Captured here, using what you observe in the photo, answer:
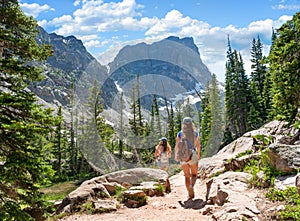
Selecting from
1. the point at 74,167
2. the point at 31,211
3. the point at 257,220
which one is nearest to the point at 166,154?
the point at 31,211

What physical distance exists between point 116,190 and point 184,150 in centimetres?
286

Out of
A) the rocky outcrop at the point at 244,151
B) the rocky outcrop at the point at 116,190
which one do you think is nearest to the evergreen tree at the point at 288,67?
the rocky outcrop at the point at 244,151

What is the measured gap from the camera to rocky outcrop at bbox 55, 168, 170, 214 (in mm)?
8266

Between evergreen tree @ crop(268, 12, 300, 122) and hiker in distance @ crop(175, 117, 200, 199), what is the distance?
3319 millimetres

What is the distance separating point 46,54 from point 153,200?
5.00 m

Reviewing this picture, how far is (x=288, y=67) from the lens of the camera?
911 centimetres

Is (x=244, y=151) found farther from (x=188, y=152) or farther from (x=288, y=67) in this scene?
(x=188, y=152)

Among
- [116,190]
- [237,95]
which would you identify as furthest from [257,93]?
[116,190]

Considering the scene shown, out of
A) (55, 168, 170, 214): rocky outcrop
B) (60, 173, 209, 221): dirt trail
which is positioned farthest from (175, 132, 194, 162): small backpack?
(55, 168, 170, 214): rocky outcrop

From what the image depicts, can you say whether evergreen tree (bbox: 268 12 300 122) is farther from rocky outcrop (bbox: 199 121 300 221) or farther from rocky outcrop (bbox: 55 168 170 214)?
rocky outcrop (bbox: 55 168 170 214)

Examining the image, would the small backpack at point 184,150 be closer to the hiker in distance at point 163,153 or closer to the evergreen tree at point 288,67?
the hiker in distance at point 163,153

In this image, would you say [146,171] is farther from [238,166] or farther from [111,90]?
[111,90]

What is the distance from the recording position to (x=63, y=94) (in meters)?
150

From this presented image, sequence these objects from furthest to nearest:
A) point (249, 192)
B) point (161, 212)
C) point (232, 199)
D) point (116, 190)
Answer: point (116, 190)
point (161, 212)
point (249, 192)
point (232, 199)
